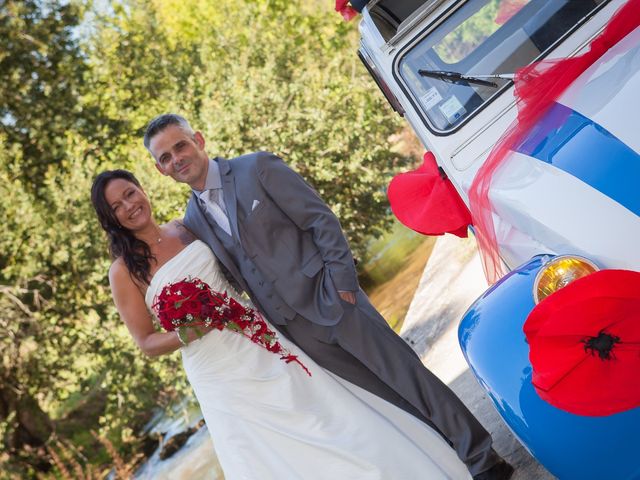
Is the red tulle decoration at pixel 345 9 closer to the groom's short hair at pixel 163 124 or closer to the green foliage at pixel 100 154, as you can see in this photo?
the groom's short hair at pixel 163 124

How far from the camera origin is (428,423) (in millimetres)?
3865

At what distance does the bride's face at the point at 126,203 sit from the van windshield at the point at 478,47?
1.54m

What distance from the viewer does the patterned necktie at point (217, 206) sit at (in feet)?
12.9

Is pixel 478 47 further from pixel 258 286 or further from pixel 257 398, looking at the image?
pixel 257 398

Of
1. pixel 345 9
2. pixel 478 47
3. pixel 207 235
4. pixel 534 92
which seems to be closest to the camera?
pixel 534 92

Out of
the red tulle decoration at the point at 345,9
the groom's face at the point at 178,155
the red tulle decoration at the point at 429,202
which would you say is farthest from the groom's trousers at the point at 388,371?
the red tulle decoration at the point at 345,9

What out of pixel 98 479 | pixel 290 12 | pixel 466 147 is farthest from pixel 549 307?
pixel 290 12

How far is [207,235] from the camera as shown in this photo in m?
4.02

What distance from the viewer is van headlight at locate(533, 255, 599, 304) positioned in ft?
7.89

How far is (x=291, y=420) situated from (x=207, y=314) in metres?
0.69

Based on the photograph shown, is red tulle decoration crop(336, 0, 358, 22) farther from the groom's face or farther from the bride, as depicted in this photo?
the bride

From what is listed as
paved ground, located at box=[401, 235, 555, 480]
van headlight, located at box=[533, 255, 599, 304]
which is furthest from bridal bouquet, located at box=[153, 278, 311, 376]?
van headlight, located at box=[533, 255, 599, 304]

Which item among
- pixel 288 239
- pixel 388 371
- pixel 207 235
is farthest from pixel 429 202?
pixel 207 235

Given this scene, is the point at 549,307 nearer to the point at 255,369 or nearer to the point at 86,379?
the point at 255,369
